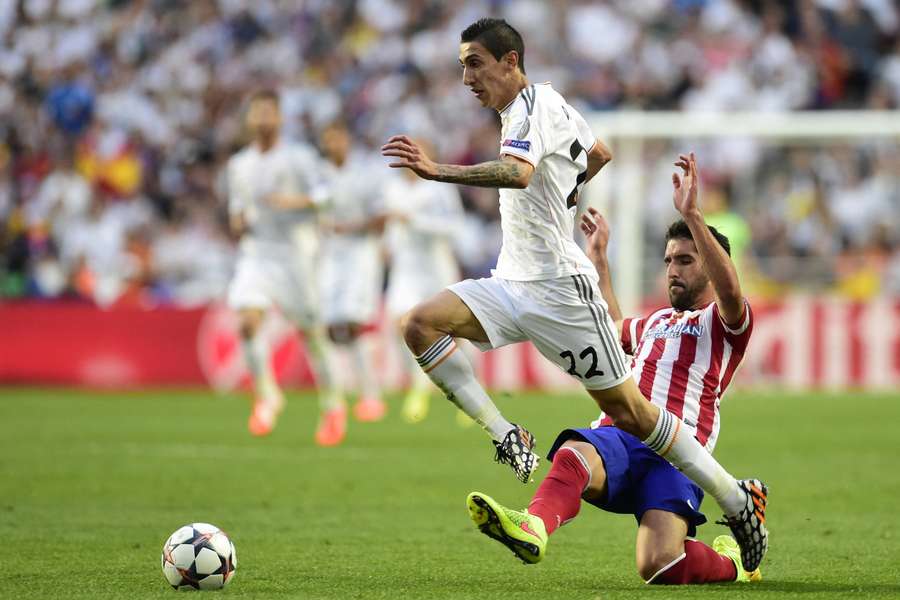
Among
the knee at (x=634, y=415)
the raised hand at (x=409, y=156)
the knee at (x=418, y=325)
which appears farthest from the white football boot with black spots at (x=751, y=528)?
the raised hand at (x=409, y=156)

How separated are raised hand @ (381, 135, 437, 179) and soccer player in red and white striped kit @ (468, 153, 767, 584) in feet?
3.51

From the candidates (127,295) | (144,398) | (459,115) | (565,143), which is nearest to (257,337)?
(144,398)

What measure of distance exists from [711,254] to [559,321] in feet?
2.63

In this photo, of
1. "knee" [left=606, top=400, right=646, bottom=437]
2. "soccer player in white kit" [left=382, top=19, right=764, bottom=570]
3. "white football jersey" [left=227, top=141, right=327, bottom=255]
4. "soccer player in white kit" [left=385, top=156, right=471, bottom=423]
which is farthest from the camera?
"soccer player in white kit" [left=385, top=156, right=471, bottom=423]

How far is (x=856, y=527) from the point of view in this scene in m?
8.23

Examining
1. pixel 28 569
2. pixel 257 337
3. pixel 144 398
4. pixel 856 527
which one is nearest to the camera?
pixel 28 569

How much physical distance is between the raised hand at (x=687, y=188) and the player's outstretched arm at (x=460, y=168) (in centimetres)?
61

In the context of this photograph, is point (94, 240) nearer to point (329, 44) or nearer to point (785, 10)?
point (329, 44)

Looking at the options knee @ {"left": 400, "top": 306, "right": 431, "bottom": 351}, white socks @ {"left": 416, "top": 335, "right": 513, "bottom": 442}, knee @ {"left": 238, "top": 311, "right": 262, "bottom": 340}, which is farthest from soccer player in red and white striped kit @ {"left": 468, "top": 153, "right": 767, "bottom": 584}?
knee @ {"left": 238, "top": 311, "right": 262, "bottom": 340}

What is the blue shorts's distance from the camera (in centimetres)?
640

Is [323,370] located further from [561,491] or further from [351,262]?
[561,491]

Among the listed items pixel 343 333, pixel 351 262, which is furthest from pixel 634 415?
pixel 351 262

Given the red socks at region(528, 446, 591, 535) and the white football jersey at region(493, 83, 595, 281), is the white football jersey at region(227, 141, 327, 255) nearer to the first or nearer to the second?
the white football jersey at region(493, 83, 595, 281)

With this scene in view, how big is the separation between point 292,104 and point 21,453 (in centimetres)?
1179
